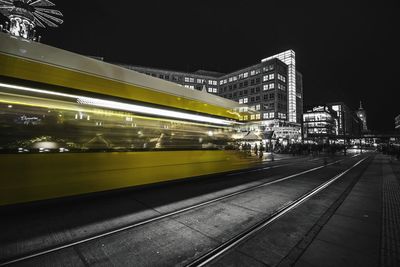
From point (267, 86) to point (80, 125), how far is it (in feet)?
210

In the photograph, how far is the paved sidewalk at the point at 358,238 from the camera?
9.85 ft

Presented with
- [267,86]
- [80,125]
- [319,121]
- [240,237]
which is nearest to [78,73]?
[80,125]

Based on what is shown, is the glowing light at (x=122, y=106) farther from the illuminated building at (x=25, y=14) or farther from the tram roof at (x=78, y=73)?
the illuminated building at (x=25, y=14)

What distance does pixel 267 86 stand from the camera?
62.3 meters

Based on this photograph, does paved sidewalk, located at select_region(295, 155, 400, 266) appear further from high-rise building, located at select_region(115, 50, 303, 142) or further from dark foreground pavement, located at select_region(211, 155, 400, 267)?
high-rise building, located at select_region(115, 50, 303, 142)

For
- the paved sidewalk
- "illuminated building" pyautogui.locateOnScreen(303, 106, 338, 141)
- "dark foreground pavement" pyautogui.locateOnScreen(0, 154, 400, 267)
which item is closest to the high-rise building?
"illuminated building" pyautogui.locateOnScreen(303, 106, 338, 141)

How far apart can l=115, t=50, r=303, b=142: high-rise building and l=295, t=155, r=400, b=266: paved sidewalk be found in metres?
52.2

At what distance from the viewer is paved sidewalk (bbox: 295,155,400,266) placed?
3.00m

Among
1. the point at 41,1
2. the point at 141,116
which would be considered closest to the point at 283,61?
the point at 41,1

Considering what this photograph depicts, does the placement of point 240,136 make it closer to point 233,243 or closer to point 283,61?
point 233,243

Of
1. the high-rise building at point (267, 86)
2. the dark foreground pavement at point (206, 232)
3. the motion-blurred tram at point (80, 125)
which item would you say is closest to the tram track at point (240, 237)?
the dark foreground pavement at point (206, 232)

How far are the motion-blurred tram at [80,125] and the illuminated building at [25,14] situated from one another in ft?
56.3

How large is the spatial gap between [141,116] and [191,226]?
12.1 ft

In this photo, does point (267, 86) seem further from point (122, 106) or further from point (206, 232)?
point (206, 232)
